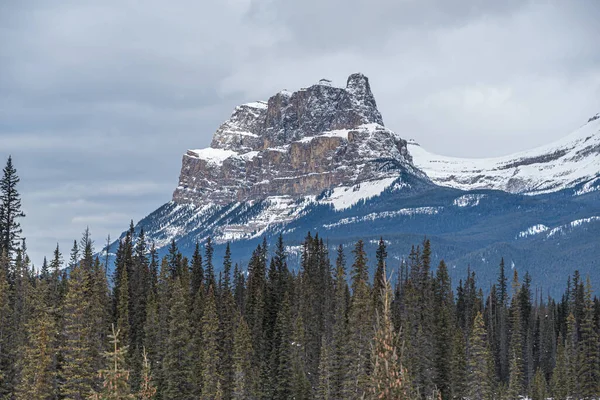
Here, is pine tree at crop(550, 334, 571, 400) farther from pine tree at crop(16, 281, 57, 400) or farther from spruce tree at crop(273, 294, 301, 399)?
pine tree at crop(16, 281, 57, 400)

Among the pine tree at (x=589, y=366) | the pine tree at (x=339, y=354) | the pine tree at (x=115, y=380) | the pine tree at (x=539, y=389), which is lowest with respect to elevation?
the pine tree at (x=539, y=389)

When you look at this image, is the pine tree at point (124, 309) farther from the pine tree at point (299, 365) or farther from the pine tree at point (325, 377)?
the pine tree at point (325, 377)

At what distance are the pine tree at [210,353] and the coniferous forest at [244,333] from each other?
19cm

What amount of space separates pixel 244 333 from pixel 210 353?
17.0 feet

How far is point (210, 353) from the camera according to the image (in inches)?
3241

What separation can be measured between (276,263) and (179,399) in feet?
133

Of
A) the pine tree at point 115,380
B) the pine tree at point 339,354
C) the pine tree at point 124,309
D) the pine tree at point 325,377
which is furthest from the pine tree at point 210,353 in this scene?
the pine tree at point 115,380

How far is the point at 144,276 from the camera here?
103m

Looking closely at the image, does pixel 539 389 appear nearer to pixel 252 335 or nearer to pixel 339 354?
pixel 339 354

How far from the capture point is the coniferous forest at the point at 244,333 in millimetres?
65375

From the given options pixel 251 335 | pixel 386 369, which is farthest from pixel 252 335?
pixel 386 369

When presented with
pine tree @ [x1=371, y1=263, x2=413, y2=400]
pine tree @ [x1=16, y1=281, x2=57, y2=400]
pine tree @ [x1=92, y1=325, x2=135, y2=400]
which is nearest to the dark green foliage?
pine tree @ [x1=16, y1=281, x2=57, y2=400]

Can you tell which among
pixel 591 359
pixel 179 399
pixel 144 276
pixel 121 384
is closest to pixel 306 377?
pixel 179 399

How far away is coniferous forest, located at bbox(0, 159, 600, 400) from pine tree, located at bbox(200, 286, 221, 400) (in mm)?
193
